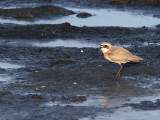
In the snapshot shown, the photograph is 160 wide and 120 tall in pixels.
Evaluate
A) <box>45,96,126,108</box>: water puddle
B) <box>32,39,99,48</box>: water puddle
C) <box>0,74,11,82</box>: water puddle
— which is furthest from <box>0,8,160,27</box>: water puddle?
<box>45,96,126,108</box>: water puddle

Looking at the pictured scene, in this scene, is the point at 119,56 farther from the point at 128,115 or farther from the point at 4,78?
the point at 128,115

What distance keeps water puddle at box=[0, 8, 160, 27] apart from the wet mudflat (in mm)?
650

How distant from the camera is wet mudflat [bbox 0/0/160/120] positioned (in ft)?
39.3

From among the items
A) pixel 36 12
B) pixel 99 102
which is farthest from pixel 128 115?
pixel 36 12

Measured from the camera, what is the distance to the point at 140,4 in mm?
25438

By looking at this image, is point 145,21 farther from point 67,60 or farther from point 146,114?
point 146,114

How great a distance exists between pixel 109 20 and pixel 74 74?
8241mm

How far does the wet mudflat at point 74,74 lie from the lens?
39.3 feet

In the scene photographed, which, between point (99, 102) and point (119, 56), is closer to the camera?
point (99, 102)

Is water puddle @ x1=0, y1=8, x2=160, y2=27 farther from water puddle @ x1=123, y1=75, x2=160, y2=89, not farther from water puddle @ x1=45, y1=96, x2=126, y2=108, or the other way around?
water puddle @ x1=45, y1=96, x2=126, y2=108

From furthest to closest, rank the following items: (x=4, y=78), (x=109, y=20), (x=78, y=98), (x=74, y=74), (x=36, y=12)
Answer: (x=36, y=12) → (x=109, y=20) → (x=74, y=74) → (x=4, y=78) → (x=78, y=98)

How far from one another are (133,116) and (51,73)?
4.04 m

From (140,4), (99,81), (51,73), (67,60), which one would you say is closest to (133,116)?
(99,81)

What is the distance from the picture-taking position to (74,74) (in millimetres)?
14898
